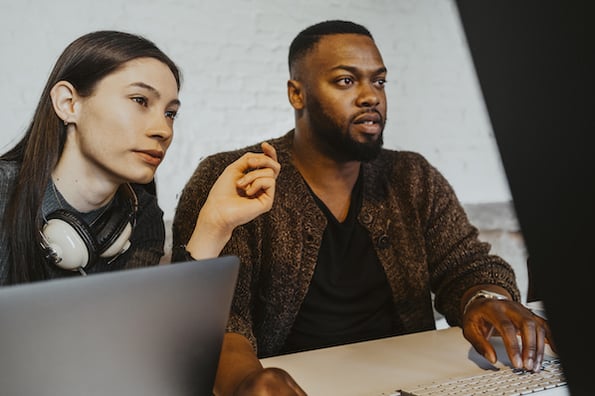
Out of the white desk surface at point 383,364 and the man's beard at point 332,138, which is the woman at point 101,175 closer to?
the man's beard at point 332,138

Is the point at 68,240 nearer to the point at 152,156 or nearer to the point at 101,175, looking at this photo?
the point at 101,175

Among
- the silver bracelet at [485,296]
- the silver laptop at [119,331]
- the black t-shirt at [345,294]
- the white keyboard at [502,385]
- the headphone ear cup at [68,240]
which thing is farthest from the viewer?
the black t-shirt at [345,294]

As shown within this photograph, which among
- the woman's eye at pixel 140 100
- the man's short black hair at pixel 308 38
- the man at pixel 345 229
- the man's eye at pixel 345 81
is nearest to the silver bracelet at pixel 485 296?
the man at pixel 345 229

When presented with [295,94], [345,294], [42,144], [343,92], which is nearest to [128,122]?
[42,144]

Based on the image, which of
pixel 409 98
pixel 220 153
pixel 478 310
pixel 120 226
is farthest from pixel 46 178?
pixel 409 98

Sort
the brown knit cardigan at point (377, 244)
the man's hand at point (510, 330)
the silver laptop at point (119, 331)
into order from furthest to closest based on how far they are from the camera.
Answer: the brown knit cardigan at point (377, 244) < the man's hand at point (510, 330) < the silver laptop at point (119, 331)

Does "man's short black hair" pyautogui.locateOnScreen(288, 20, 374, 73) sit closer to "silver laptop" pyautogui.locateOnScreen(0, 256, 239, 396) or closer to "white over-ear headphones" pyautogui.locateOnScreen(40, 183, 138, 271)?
"white over-ear headphones" pyautogui.locateOnScreen(40, 183, 138, 271)

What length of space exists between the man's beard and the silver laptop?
3.67ft

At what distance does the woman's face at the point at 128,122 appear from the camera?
1.44m

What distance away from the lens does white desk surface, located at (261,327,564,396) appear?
1.12m

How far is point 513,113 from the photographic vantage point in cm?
26

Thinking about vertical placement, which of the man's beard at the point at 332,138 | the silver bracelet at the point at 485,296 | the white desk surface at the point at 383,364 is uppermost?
the man's beard at the point at 332,138

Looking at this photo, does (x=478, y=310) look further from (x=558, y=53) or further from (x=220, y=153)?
(x=558, y=53)

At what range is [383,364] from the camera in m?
1.24
